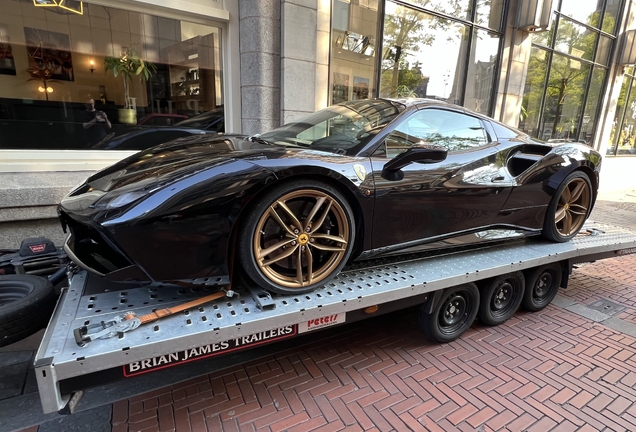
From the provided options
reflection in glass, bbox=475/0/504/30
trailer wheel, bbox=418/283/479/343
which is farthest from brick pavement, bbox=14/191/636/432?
reflection in glass, bbox=475/0/504/30

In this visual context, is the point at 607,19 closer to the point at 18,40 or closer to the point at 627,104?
the point at 627,104

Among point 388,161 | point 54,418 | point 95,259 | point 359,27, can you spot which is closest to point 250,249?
point 95,259

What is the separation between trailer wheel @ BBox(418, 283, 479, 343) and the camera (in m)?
3.01

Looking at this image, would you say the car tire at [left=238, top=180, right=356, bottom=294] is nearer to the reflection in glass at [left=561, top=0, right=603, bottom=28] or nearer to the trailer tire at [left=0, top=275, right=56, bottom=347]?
the trailer tire at [left=0, top=275, right=56, bottom=347]

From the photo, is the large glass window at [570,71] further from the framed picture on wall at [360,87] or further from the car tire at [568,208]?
the car tire at [568,208]

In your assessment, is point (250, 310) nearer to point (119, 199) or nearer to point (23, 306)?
point (119, 199)

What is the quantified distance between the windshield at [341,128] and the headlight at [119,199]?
1.21m

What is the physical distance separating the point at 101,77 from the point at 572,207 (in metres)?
6.17

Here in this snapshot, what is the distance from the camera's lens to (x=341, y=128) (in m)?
2.94

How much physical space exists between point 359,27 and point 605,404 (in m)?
6.48

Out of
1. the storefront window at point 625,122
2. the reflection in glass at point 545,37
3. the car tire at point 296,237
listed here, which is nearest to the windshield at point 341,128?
the car tire at point 296,237

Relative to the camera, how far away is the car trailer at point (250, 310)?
171 cm

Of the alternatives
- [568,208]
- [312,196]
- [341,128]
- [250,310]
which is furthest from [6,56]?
[568,208]

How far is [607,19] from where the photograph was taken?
1073 centimetres
